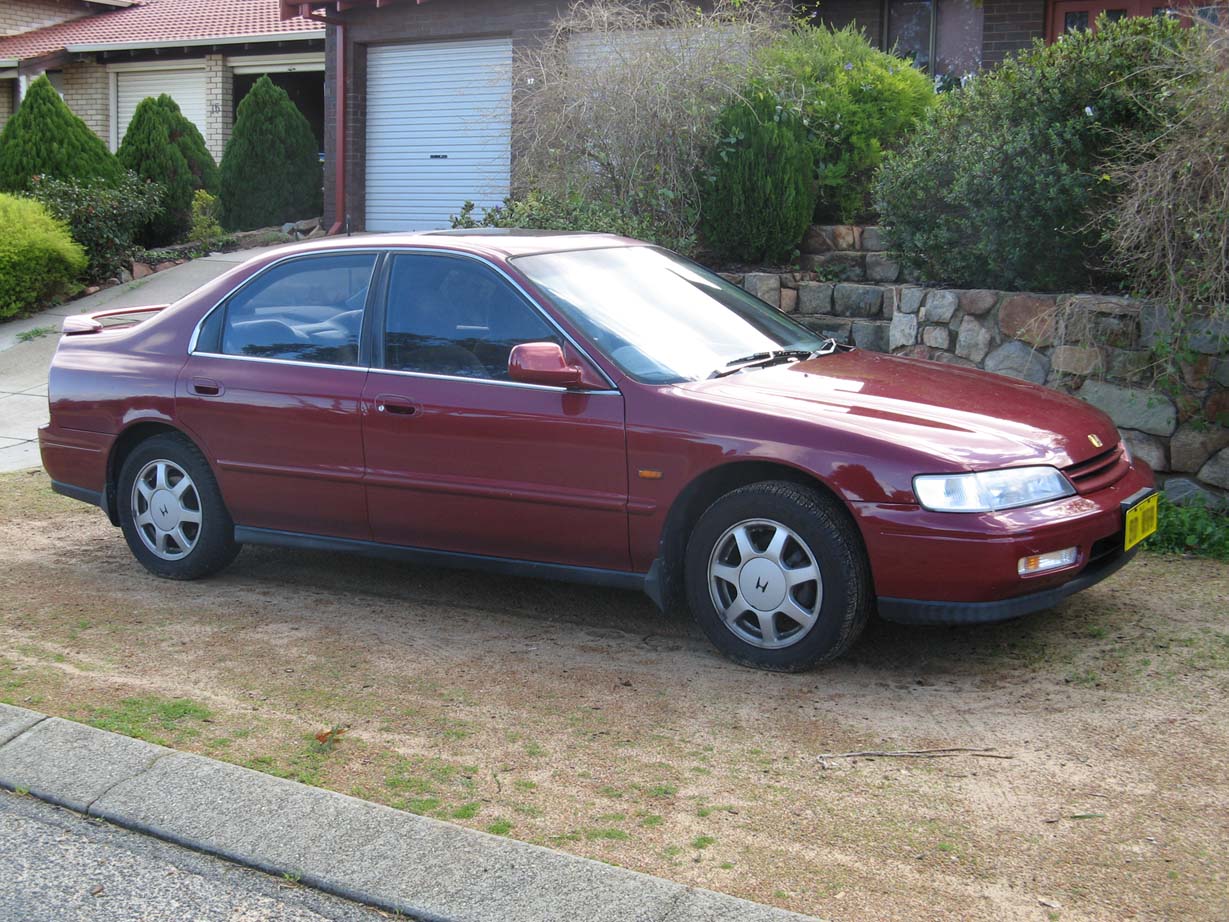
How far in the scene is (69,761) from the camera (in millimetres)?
4184

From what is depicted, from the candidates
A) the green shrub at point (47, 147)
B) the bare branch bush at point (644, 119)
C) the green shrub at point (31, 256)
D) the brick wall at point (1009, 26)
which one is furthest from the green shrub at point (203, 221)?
the brick wall at point (1009, 26)

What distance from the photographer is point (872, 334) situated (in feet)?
29.5

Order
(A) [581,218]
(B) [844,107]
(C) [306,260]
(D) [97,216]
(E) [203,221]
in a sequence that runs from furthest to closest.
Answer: (E) [203,221]
(D) [97,216]
(B) [844,107]
(A) [581,218]
(C) [306,260]

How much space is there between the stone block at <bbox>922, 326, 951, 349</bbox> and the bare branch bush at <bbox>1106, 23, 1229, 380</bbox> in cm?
127

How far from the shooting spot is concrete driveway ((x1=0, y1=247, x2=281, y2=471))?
989 cm

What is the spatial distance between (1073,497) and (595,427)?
69.2 inches

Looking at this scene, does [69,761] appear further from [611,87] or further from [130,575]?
[611,87]

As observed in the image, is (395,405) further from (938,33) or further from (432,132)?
(432,132)

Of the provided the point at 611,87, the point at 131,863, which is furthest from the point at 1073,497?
the point at 611,87

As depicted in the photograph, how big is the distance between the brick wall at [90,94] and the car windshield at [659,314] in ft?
69.8

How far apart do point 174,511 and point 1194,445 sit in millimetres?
5054

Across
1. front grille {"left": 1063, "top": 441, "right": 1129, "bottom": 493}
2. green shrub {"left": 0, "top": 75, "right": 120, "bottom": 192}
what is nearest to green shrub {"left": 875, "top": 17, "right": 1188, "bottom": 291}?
front grille {"left": 1063, "top": 441, "right": 1129, "bottom": 493}

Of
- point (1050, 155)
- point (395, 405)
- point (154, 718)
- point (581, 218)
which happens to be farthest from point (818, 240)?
point (154, 718)

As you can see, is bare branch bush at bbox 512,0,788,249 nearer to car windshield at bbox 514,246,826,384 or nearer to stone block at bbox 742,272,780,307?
stone block at bbox 742,272,780,307
